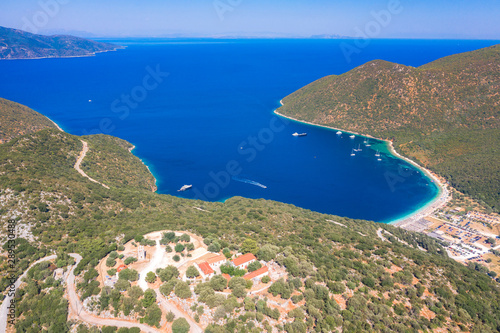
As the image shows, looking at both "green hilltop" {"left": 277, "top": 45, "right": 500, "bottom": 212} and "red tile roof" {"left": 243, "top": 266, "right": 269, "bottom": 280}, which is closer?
"red tile roof" {"left": 243, "top": 266, "right": 269, "bottom": 280}

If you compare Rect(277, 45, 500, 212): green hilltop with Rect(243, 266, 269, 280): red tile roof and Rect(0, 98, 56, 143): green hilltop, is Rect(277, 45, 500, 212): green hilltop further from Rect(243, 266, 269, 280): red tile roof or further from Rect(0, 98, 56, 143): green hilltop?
Rect(0, 98, 56, 143): green hilltop

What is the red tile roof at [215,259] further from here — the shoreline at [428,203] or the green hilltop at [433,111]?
the green hilltop at [433,111]

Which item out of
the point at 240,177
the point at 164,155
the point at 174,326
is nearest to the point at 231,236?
the point at 174,326

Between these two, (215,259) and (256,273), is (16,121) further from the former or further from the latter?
(256,273)

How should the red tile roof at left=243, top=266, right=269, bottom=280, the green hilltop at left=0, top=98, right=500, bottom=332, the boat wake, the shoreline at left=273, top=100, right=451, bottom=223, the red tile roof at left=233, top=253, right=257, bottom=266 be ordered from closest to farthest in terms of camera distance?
1. the green hilltop at left=0, top=98, right=500, bottom=332
2. the red tile roof at left=243, top=266, right=269, bottom=280
3. the red tile roof at left=233, top=253, right=257, bottom=266
4. the shoreline at left=273, top=100, right=451, bottom=223
5. the boat wake

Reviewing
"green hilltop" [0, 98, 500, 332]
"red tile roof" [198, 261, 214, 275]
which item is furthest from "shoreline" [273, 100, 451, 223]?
"red tile roof" [198, 261, 214, 275]

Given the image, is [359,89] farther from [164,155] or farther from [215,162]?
[164,155]
